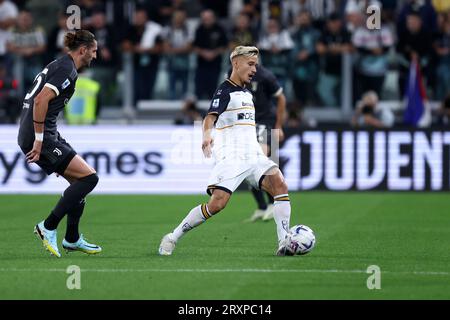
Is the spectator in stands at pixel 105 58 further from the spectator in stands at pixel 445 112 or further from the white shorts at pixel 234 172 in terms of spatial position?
the white shorts at pixel 234 172

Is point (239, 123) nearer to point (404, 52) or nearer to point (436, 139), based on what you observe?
point (436, 139)

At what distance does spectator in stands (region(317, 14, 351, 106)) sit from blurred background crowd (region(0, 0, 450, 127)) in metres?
0.02

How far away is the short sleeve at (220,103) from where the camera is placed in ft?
39.2

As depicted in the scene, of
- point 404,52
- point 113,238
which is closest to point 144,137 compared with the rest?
point 404,52

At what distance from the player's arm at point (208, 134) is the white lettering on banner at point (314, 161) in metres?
9.76

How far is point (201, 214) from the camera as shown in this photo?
39.2 ft

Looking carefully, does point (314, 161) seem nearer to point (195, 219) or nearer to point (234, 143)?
point (234, 143)

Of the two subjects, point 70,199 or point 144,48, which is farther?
point 144,48

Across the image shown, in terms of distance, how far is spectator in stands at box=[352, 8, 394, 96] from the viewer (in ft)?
78.9

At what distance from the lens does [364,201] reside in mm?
19688

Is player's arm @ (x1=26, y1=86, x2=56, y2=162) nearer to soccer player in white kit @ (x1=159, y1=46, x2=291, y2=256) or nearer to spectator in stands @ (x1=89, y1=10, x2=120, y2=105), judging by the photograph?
soccer player in white kit @ (x1=159, y1=46, x2=291, y2=256)

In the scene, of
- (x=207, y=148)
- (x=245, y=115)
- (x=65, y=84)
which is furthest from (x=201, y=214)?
(x=65, y=84)

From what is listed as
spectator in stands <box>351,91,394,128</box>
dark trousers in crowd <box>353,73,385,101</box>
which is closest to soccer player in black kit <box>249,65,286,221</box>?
spectator in stands <box>351,91,394,128</box>

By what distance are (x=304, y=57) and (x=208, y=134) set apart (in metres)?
12.8
